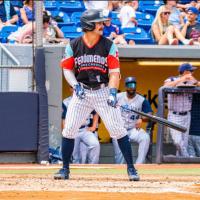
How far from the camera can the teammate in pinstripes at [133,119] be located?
1245cm

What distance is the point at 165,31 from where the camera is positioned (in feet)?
44.9

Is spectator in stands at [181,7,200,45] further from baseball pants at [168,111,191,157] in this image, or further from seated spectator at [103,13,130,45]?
baseball pants at [168,111,191,157]

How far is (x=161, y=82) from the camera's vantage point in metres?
14.1

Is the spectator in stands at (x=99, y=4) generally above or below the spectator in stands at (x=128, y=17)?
above

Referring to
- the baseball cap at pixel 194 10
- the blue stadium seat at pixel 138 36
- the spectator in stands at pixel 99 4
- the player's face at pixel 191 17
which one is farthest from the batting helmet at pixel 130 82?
the spectator in stands at pixel 99 4

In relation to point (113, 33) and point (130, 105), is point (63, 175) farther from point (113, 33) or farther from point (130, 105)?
point (113, 33)

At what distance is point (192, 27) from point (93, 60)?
19.6ft

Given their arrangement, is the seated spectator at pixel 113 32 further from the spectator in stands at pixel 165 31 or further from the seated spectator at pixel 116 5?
the seated spectator at pixel 116 5

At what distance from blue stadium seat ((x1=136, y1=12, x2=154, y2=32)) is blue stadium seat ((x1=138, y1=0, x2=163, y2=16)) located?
350 millimetres

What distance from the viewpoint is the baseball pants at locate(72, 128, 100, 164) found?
12242 millimetres

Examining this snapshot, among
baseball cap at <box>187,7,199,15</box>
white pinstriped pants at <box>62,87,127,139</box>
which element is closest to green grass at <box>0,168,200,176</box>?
white pinstriped pants at <box>62,87,127,139</box>

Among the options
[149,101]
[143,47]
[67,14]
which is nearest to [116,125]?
[143,47]

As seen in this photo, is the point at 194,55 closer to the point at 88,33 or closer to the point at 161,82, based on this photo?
the point at 161,82

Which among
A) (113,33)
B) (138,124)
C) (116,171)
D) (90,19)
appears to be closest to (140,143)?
(138,124)
